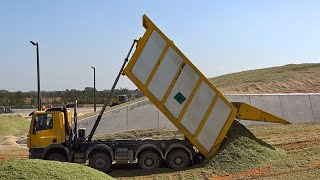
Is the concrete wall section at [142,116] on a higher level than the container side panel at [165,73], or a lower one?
lower

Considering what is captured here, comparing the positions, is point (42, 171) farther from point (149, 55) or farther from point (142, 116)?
point (142, 116)

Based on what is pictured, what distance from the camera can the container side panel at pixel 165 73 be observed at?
47.5 feet

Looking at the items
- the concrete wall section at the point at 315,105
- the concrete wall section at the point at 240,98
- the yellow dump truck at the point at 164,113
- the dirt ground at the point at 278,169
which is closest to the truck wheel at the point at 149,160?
the yellow dump truck at the point at 164,113

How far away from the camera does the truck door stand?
14711 mm

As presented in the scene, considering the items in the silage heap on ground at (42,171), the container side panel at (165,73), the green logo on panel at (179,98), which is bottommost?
the silage heap on ground at (42,171)

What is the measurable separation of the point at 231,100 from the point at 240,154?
12.9 metres

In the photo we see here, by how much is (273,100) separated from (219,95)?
536 inches

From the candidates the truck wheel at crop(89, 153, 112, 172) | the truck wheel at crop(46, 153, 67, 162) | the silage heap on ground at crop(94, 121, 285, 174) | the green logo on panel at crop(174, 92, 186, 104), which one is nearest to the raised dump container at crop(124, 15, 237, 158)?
the green logo on panel at crop(174, 92, 186, 104)

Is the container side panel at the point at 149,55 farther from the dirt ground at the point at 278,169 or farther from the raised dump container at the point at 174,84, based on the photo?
the dirt ground at the point at 278,169

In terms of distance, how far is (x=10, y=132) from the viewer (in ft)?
110

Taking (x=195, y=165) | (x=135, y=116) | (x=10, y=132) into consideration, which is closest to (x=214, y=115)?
(x=195, y=165)

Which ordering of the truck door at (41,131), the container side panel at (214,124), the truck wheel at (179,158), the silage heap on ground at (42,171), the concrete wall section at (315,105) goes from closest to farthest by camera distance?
the silage heap on ground at (42,171) < the container side panel at (214,124) < the truck door at (41,131) < the truck wheel at (179,158) < the concrete wall section at (315,105)

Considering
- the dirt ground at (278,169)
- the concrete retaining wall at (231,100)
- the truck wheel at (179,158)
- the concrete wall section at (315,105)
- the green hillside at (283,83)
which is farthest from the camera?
the green hillside at (283,83)

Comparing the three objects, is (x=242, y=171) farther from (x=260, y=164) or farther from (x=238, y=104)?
(x=238, y=104)
